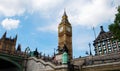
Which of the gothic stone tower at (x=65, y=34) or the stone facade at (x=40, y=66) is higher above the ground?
the gothic stone tower at (x=65, y=34)

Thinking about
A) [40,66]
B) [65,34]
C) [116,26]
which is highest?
[65,34]

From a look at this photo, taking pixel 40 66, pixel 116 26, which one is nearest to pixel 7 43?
pixel 40 66

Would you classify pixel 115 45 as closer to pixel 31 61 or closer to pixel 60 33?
pixel 60 33

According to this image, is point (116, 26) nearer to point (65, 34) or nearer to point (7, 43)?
point (65, 34)

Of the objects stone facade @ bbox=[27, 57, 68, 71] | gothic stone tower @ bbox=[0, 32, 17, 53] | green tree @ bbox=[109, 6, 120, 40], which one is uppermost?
gothic stone tower @ bbox=[0, 32, 17, 53]

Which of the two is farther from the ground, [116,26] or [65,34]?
[65,34]

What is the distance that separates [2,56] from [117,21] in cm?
2776

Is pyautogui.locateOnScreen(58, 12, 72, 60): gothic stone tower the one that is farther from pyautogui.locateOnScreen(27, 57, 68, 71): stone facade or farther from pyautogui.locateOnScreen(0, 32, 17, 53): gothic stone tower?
pyautogui.locateOnScreen(27, 57, 68, 71): stone facade

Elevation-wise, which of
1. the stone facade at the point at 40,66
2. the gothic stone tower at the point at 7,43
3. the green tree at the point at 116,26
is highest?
the gothic stone tower at the point at 7,43

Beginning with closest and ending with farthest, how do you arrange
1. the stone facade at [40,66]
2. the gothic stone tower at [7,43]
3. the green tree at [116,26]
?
the green tree at [116,26] → the stone facade at [40,66] → the gothic stone tower at [7,43]

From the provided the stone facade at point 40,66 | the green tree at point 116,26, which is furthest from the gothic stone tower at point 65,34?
the green tree at point 116,26

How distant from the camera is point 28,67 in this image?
47.3 metres

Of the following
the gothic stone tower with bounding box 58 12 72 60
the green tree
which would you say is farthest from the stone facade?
the gothic stone tower with bounding box 58 12 72 60

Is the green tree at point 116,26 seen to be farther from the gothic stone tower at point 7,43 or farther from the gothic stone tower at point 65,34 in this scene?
the gothic stone tower at point 7,43
